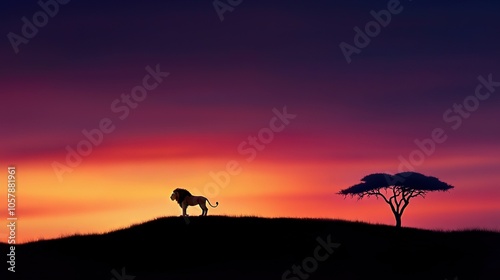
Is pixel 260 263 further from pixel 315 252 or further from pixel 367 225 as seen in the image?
pixel 367 225

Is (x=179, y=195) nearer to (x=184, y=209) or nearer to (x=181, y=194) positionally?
(x=181, y=194)


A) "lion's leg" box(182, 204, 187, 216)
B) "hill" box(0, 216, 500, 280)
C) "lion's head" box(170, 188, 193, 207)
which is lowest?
"hill" box(0, 216, 500, 280)

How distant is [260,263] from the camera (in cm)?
4844

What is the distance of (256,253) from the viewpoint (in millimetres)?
49906

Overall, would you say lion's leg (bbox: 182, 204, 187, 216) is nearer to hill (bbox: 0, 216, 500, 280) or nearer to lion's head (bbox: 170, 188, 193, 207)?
lion's head (bbox: 170, 188, 193, 207)

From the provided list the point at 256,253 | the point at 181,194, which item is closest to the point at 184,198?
the point at 181,194

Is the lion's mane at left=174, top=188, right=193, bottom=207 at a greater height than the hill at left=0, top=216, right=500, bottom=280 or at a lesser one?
greater

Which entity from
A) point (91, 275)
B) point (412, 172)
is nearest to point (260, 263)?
point (91, 275)

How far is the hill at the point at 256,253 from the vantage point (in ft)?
156

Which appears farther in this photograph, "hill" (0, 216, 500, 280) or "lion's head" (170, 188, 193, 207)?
"lion's head" (170, 188, 193, 207)

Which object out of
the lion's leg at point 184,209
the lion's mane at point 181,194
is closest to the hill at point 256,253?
the lion's leg at point 184,209

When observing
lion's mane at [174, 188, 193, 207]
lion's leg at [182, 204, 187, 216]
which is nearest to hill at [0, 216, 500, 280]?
lion's leg at [182, 204, 187, 216]

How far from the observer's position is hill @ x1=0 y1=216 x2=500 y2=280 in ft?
156

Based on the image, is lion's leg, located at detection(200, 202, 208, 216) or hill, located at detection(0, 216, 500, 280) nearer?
hill, located at detection(0, 216, 500, 280)
